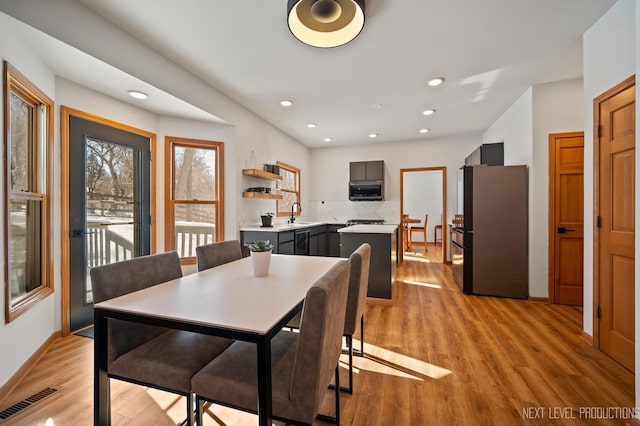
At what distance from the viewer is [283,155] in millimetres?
5332

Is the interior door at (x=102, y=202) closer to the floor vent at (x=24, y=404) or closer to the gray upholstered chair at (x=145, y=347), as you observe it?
the floor vent at (x=24, y=404)

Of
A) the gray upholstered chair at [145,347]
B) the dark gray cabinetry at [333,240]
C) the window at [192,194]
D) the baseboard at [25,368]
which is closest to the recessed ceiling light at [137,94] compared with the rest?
the window at [192,194]

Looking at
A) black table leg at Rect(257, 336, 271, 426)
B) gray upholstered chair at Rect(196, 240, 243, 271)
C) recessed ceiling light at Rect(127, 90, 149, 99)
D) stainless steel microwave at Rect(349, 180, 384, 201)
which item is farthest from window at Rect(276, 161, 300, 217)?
black table leg at Rect(257, 336, 271, 426)

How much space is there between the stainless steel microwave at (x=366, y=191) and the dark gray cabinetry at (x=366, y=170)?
4.5 inches

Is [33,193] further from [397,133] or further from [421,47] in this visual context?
[397,133]

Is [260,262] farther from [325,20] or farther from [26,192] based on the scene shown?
[26,192]

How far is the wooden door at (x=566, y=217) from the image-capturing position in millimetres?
3227

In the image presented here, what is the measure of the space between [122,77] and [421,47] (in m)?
2.63

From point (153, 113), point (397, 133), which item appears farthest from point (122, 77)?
point (397, 133)

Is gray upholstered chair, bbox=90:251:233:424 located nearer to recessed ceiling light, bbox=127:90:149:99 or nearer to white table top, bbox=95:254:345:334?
white table top, bbox=95:254:345:334

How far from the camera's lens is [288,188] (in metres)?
5.71

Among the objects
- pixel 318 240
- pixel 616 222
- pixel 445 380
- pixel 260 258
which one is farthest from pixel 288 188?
pixel 616 222

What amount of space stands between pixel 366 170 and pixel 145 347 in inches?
210

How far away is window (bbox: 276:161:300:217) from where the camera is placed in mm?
5350
